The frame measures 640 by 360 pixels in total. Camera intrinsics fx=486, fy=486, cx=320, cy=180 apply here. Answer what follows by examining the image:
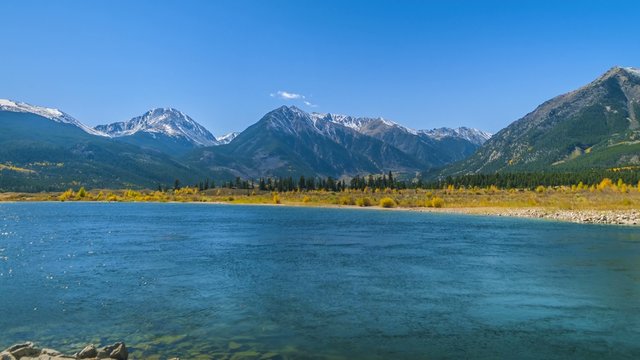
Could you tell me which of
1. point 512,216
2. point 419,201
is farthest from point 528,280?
point 419,201

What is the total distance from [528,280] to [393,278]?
1124 cm

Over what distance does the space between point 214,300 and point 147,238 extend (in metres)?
48.0

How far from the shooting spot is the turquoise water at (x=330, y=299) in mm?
23719

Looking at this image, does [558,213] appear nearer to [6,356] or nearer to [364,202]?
[364,202]

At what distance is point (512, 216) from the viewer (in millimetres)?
130000

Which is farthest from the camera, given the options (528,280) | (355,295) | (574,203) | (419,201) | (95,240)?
(419,201)

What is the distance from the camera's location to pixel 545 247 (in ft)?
205

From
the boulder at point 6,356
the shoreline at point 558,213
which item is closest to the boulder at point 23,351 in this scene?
the boulder at point 6,356

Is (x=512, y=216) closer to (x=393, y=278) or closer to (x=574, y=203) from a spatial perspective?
(x=574, y=203)

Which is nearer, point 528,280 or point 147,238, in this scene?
point 528,280

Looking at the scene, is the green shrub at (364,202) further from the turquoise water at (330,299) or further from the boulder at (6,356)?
the boulder at (6,356)

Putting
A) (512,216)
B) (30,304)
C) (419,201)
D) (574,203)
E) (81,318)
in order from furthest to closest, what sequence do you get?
(419,201) < (574,203) < (512,216) < (30,304) < (81,318)

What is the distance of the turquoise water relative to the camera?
77.8 ft

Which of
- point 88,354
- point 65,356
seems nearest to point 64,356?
point 65,356
